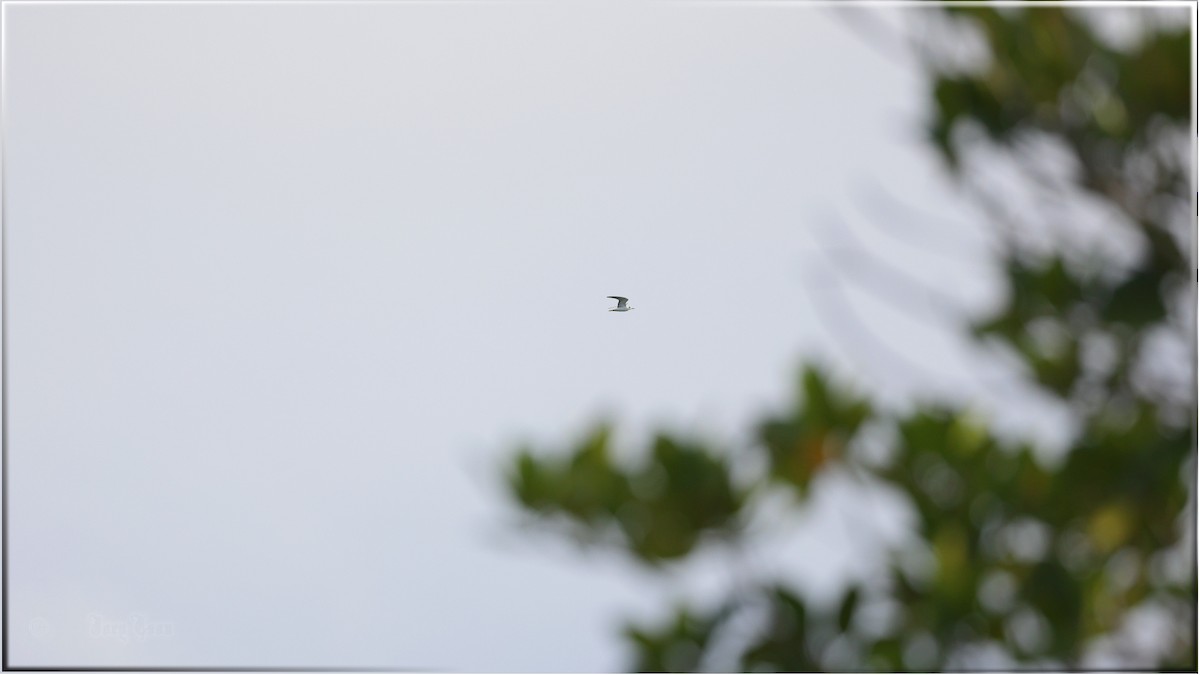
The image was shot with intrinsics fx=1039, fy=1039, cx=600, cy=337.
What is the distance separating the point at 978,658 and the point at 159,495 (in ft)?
5.55

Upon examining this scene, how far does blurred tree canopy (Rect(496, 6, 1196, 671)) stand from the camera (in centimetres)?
126

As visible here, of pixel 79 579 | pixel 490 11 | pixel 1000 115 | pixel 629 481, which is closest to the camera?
pixel 629 481

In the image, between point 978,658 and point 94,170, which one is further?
point 94,170

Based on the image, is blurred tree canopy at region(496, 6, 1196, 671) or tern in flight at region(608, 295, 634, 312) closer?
blurred tree canopy at region(496, 6, 1196, 671)

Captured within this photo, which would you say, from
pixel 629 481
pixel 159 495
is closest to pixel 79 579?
pixel 159 495

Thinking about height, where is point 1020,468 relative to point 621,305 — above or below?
below

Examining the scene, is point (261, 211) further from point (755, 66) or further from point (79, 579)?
point (755, 66)

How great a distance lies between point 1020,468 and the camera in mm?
1322

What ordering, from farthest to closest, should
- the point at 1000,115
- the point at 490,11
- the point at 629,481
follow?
the point at 490,11
the point at 1000,115
the point at 629,481

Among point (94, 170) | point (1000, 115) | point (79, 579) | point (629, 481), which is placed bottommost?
point (79, 579)

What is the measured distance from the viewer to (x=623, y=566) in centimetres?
132

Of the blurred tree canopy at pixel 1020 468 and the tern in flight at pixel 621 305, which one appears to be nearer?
the blurred tree canopy at pixel 1020 468

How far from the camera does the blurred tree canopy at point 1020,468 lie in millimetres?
1256

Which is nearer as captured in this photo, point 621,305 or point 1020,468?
point 1020,468
